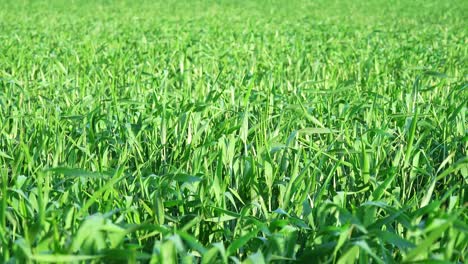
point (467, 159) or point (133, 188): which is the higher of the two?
point (467, 159)

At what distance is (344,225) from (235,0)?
20.2 metres

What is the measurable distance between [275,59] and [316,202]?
13.9ft

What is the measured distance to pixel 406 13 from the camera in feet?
51.7

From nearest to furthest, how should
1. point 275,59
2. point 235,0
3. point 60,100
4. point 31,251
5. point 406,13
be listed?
point 31,251
point 60,100
point 275,59
point 406,13
point 235,0

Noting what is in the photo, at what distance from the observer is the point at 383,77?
508 centimetres

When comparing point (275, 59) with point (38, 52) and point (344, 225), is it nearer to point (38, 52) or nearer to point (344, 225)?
point (38, 52)

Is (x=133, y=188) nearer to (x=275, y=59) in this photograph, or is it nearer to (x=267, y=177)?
(x=267, y=177)

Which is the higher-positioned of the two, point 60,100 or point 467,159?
point 467,159

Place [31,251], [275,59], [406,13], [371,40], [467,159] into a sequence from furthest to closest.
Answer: [406,13], [371,40], [275,59], [467,159], [31,251]

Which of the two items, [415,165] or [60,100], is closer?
[415,165]

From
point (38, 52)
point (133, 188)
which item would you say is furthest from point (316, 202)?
point (38, 52)

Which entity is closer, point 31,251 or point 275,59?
point 31,251

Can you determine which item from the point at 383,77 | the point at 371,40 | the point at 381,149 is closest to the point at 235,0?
the point at 371,40

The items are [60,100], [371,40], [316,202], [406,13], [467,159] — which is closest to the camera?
[467,159]
